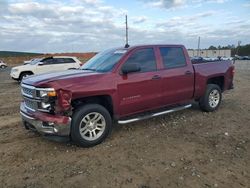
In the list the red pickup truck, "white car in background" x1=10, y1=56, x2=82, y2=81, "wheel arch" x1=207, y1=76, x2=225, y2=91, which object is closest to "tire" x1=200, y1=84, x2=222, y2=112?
the red pickup truck

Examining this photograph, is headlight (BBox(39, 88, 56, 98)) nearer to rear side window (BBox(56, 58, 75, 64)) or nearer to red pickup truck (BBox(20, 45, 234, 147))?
red pickup truck (BBox(20, 45, 234, 147))

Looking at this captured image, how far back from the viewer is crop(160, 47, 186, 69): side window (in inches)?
282

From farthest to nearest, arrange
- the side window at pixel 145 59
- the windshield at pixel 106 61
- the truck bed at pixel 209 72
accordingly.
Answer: the truck bed at pixel 209 72
the side window at pixel 145 59
the windshield at pixel 106 61

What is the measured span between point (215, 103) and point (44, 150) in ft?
16.6

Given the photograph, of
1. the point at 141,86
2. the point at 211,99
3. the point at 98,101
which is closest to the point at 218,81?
the point at 211,99

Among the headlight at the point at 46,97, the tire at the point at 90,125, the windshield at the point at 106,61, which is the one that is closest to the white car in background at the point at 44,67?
the windshield at the point at 106,61

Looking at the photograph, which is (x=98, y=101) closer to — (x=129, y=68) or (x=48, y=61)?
(x=129, y=68)

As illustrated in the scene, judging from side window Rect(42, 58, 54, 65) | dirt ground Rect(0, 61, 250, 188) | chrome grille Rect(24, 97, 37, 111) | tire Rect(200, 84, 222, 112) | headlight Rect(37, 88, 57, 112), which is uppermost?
headlight Rect(37, 88, 57, 112)

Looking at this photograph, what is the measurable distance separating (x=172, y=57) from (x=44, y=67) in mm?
14034

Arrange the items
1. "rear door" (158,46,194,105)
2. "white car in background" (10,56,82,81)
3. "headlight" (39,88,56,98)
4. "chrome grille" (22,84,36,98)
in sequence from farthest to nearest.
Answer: "white car in background" (10,56,82,81), "rear door" (158,46,194,105), "chrome grille" (22,84,36,98), "headlight" (39,88,56,98)

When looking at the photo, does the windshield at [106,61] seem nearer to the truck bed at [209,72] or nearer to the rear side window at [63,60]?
the truck bed at [209,72]

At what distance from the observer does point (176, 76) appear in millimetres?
7230

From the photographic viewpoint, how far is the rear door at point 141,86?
6.24 metres

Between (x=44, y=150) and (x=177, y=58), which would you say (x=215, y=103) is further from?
(x=44, y=150)
